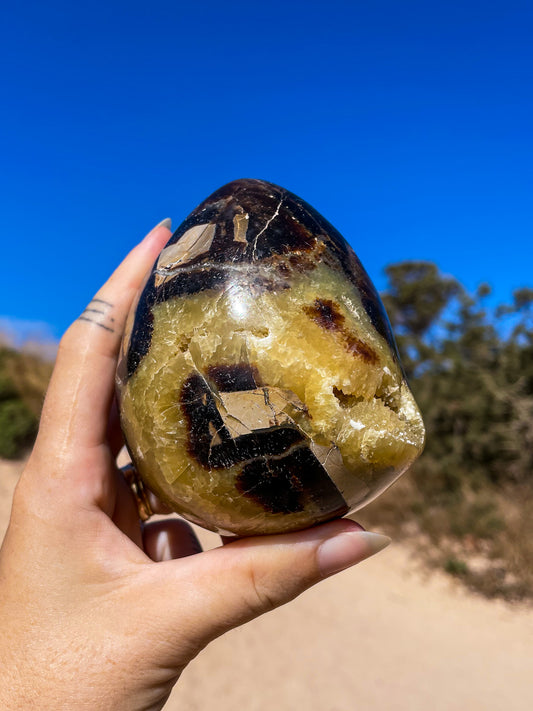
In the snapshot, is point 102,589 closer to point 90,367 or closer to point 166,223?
point 90,367

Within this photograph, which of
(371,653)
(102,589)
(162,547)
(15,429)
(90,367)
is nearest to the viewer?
(102,589)

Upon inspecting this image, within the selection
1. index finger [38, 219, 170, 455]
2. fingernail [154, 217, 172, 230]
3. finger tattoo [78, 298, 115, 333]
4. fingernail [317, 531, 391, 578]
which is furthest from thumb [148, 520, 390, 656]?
fingernail [154, 217, 172, 230]

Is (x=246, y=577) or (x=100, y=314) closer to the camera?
(x=246, y=577)

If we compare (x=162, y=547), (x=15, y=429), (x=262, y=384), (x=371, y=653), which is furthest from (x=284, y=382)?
(x=15, y=429)

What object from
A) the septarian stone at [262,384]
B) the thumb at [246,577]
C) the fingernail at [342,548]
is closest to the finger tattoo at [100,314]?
the septarian stone at [262,384]

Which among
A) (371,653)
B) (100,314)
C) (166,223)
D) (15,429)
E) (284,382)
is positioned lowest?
(371,653)

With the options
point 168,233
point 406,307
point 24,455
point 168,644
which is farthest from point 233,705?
point 406,307

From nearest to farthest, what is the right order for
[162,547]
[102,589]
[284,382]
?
[284,382] → [102,589] → [162,547]

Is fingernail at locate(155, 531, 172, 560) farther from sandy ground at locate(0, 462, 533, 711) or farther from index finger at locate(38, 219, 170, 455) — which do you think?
sandy ground at locate(0, 462, 533, 711)
